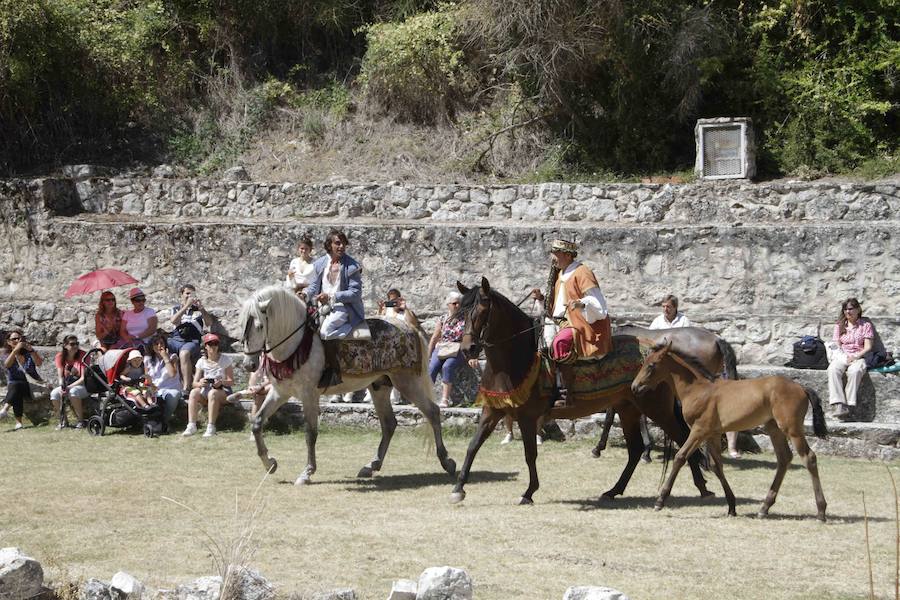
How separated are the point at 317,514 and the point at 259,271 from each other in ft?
28.2

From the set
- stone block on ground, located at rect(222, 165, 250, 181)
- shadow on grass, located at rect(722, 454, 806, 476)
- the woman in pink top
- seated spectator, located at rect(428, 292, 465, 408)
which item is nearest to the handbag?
seated spectator, located at rect(428, 292, 465, 408)

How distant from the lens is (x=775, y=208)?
1645cm

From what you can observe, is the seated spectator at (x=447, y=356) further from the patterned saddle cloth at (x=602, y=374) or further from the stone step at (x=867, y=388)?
the patterned saddle cloth at (x=602, y=374)

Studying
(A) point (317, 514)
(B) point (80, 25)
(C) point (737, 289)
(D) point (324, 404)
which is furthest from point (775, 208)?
(B) point (80, 25)

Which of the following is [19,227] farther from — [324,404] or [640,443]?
[640,443]

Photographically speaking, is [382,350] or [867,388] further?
[867,388]

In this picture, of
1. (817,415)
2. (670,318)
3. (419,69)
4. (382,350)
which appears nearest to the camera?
(817,415)

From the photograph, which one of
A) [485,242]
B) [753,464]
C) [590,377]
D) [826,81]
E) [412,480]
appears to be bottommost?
[753,464]

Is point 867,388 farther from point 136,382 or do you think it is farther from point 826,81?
point 136,382

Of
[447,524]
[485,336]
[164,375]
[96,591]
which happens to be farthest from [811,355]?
[96,591]

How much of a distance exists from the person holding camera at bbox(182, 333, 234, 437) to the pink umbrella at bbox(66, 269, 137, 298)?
247 centimetres

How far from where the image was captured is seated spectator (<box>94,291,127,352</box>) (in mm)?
15734

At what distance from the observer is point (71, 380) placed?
14.9m

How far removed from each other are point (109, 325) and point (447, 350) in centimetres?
478
